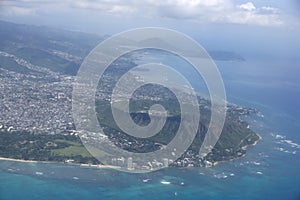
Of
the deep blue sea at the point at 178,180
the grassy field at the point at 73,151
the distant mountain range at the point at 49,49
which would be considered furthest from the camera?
the distant mountain range at the point at 49,49

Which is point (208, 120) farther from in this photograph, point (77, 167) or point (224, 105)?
point (77, 167)

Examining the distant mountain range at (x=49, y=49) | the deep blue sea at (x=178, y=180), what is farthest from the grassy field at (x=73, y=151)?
the distant mountain range at (x=49, y=49)

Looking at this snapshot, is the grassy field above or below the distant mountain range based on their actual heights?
below

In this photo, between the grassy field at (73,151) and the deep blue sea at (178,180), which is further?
the grassy field at (73,151)

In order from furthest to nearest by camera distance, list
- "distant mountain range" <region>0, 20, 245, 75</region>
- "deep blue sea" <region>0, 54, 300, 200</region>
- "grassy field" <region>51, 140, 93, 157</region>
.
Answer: "distant mountain range" <region>0, 20, 245, 75</region>, "grassy field" <region>51, 140, 93, 157</region>, "deep blue sea" <region>0, 54, 300, 200</region>

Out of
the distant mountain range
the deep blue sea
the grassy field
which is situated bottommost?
the deep blue sea

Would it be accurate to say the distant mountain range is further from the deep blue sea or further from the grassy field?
the deep blue sea

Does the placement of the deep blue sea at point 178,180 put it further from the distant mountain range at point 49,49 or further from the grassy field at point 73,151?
the distant mountain range at point 49,49

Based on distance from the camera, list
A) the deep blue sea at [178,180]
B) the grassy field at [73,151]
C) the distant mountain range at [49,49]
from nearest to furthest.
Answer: the deep blue sea at [178,180] < the grassy field at [73,151] < the distant mountain range at [49,49]

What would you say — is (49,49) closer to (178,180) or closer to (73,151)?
(73,151)

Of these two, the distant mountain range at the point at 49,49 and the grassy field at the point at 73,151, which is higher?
the distant mountain range at the point at 49,49

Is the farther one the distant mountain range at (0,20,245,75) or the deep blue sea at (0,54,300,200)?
the distant mountain range at (0,20,245,75)

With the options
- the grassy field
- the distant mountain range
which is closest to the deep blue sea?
the grassy field
